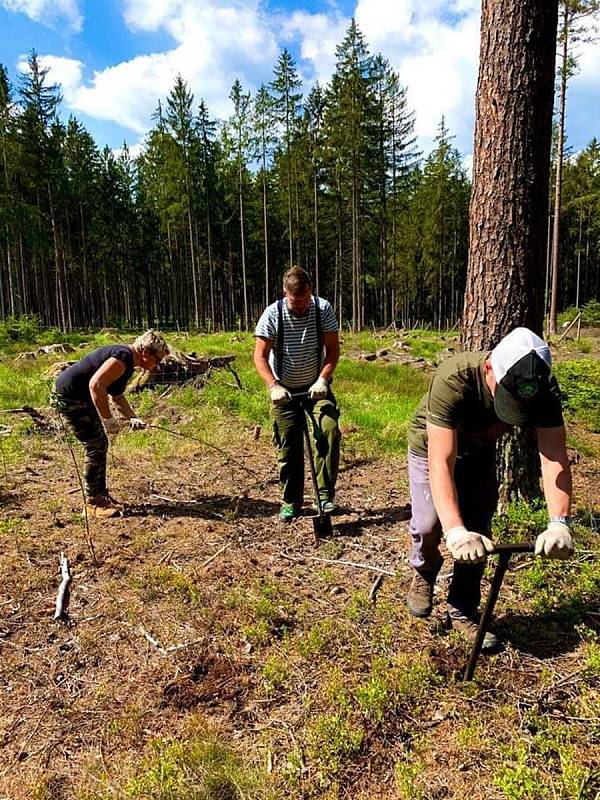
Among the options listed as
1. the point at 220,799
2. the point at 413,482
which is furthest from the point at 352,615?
the point at 220,799

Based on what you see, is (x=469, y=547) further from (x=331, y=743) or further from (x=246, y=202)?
(x=246, y=202)

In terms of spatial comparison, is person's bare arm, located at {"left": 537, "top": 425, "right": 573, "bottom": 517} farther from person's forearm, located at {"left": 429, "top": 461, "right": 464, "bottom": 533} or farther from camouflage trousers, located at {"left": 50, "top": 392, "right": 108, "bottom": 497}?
camouflage trousers, located at {"left": 50, "top": 392, "right": 108, "bottom": 497}

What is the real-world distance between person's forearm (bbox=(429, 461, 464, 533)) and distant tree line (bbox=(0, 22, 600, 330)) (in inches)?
1049

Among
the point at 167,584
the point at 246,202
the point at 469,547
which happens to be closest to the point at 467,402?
the point at 469,547

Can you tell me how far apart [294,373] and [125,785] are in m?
3.08

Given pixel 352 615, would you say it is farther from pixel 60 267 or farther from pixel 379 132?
pixel 60 267

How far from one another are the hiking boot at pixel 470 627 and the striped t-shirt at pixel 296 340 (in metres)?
2.30

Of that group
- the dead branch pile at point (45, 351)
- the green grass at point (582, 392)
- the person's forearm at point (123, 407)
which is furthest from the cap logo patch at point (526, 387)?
the dead branch pile at point (45, 351)

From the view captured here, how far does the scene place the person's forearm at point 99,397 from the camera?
449 centimetres

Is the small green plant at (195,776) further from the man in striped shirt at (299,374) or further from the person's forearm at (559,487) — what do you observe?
the man in striped shirt at (299,374)

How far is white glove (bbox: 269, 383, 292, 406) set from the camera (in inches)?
167

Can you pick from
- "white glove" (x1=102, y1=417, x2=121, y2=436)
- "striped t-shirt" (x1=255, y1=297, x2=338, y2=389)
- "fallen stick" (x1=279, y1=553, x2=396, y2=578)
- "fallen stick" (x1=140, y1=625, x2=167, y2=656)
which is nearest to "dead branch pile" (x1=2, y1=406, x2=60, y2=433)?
"white glove" (x1=102, y1=417, x2=121, y2=436)

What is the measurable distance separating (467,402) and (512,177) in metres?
2.41

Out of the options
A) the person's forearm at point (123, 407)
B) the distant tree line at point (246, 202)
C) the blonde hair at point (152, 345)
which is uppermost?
the distant tree line at point (246, 202)
